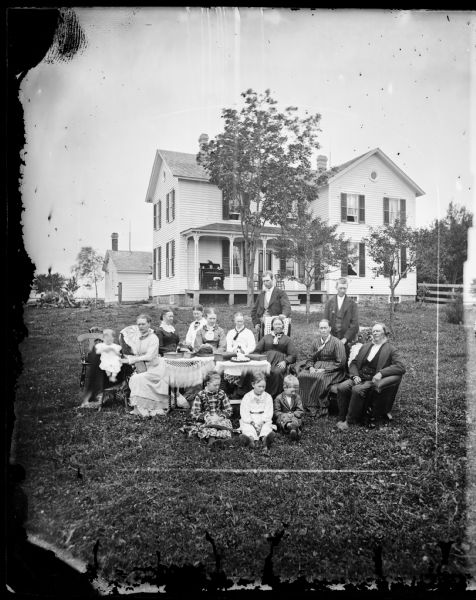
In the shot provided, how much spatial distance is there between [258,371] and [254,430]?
2.17ft

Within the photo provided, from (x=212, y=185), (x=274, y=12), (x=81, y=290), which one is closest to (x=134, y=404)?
(x=81, y=290)

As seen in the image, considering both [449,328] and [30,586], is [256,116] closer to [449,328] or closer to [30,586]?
[449,328]

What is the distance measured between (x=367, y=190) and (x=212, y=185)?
1.25 m

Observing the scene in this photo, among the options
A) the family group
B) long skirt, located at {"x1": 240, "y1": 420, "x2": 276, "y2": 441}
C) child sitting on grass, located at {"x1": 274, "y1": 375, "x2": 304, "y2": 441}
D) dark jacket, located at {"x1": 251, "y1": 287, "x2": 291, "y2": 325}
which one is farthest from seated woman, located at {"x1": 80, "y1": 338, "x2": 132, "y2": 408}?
child sitting on grass, located at {"x1": 274, "y1": 375, "x2": 304, "y2": 441}

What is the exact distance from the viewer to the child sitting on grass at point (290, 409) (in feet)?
12.7

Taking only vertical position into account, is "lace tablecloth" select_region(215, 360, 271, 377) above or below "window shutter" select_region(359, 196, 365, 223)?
below

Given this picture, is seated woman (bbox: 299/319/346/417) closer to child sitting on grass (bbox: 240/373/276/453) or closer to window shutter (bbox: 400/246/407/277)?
child sitting on grass (bbox: 240/373/276/453)

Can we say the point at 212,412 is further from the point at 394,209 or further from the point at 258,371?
the point at 394,209

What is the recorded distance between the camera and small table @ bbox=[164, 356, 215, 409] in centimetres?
416

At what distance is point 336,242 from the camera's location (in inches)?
140

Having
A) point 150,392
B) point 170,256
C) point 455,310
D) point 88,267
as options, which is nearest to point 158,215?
point 170,256

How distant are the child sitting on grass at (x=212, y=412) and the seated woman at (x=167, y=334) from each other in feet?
1.59

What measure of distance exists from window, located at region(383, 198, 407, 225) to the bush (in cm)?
79

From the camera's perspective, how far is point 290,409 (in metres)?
4.26
